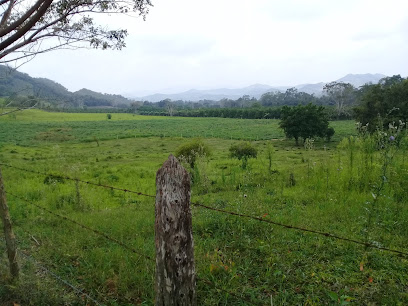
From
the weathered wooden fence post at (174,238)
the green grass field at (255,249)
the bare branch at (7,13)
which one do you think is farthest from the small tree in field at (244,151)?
the weathered wooden fence post at (174,238)

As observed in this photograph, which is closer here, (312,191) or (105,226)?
(105,226)

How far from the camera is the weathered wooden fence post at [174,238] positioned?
2.15m

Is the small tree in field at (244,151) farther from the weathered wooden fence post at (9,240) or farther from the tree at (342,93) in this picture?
the tree at (342,93)

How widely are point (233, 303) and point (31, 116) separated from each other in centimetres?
8069

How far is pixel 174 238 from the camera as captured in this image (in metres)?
2.15

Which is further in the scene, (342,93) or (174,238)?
(342,93)

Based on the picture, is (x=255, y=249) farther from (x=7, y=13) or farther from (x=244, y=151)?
(x=244, y=151)

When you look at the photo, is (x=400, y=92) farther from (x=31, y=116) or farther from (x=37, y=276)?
(x=31, y=116)

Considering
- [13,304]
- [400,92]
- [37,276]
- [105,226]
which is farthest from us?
[400,92]

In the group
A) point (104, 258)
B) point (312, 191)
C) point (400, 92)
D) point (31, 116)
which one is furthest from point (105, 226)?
point (31, 116)

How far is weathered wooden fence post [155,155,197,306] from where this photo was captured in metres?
2.15

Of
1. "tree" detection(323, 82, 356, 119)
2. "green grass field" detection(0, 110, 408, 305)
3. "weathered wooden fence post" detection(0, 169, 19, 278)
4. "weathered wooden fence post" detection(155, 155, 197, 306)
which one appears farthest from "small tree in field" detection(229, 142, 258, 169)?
"tree" detection(323, 82, 356, 119)

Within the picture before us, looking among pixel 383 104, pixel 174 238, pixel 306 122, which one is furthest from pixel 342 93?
pixel 174 238

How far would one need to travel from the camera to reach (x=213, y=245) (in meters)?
4.77
